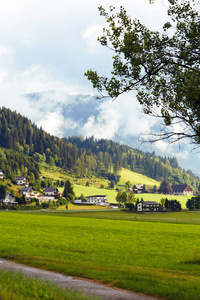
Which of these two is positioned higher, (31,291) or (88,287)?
(31,291)

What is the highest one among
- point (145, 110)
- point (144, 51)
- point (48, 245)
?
point (144, 51)

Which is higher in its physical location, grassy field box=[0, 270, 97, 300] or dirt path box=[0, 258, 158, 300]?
grassy field box=[0, 270, 97, 300]

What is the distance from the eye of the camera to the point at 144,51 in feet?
68.1

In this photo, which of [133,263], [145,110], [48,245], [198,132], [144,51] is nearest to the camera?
[198,132]

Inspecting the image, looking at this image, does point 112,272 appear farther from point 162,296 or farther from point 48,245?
point 48,245

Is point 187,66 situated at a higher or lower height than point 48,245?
higher

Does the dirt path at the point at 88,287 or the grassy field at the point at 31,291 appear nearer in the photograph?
the grassy field at the point at 31,291

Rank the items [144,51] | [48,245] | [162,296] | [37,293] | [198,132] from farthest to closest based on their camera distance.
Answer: [48,245], [144,51], [198,132], [162,296], [37,293]

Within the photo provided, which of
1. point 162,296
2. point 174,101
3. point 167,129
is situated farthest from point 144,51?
point 162,296

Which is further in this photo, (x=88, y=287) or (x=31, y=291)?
(x=88, y=287)

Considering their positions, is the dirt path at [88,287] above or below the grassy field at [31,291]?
below

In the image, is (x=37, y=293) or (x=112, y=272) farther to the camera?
(x=112, y=272)

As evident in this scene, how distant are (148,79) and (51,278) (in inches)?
543

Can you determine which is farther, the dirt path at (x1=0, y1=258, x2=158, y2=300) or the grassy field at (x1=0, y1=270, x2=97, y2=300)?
the dirt path at (x1=0, y1=258, x2=158, y2=300)
